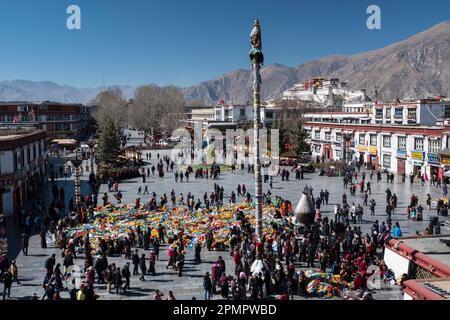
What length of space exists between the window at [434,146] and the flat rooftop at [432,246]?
92.0 feet

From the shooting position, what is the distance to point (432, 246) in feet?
57.3

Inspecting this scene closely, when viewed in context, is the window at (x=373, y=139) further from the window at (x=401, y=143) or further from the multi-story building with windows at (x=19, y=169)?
the multi-story building with windows at (x=19, y=169)

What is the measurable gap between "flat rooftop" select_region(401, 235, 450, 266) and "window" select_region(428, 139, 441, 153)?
2806 centimetres

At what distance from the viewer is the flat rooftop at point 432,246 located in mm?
15794

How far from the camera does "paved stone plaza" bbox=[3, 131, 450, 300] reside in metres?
17.2

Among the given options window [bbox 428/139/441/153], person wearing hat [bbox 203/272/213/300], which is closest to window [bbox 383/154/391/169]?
window [bbox 428/139/441/153]

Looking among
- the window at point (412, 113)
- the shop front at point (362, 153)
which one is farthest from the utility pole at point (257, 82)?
the window at point (412, 113)

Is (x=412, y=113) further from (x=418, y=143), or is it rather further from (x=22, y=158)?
(x=22, y=158)

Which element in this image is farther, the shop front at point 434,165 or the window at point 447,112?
the window at point 447,112

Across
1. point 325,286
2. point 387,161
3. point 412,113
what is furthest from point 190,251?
point 412,113

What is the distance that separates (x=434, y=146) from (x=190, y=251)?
32.0 m
